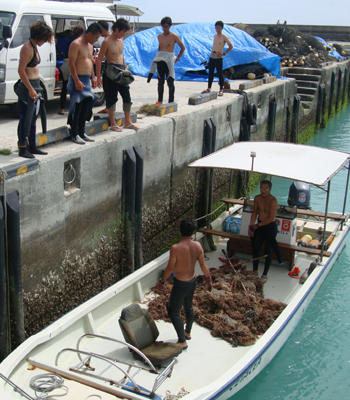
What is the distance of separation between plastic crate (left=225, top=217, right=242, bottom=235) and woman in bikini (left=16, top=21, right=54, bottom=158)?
3.98 metres

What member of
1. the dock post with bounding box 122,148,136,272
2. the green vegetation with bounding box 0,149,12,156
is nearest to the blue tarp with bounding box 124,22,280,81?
the dock post with bounding box 122,148,136,272

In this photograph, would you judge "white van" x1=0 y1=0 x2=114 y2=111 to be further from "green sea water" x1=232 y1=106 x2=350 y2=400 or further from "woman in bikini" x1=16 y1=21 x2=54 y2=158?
"green sea water" x1=232 y1=106 x2=350 y2=400

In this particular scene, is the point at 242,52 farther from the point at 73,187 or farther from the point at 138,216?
the point at 73,187

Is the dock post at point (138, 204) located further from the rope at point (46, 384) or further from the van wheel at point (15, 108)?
the rope at point (46, 384)

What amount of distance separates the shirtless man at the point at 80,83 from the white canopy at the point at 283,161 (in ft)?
5.76

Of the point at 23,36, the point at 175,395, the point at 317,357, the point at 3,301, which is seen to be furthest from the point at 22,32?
the point at 317,357

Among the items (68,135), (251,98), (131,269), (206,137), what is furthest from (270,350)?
(251,98)

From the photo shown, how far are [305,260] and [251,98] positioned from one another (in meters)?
5.94

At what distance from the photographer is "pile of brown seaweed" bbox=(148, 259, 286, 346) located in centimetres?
602

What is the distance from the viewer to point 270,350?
580 centimetres

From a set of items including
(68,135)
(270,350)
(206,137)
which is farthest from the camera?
(206,137)

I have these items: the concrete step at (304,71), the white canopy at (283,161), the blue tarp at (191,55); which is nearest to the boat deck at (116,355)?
the white canopy at (283,161)

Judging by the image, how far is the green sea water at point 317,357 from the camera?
19.9 ft

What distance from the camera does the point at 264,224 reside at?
23.6ft
